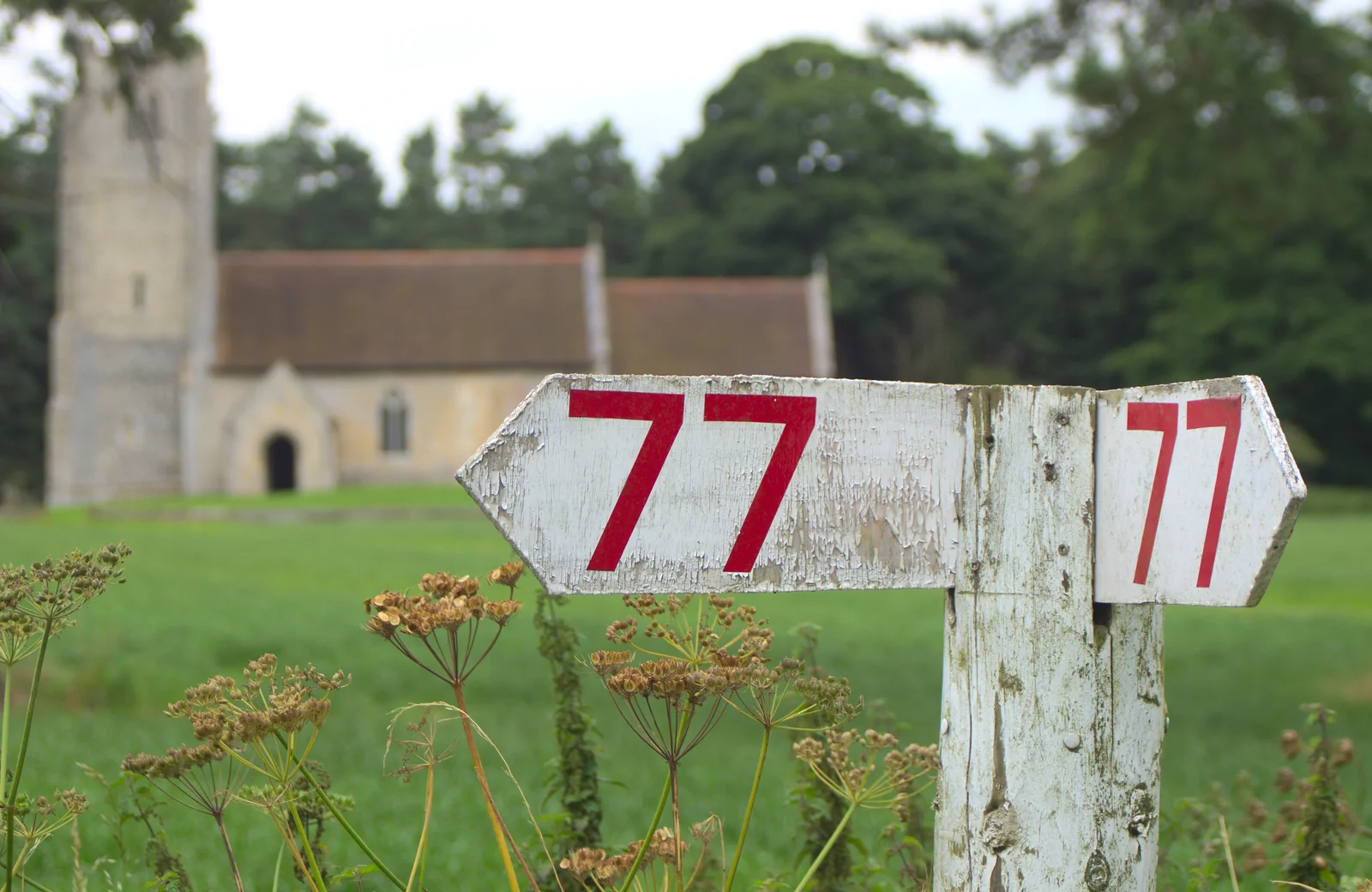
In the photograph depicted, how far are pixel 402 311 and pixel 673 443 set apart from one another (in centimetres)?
4519

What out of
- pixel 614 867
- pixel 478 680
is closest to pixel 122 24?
pixel 478 680

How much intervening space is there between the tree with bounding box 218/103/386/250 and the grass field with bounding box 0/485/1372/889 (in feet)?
135

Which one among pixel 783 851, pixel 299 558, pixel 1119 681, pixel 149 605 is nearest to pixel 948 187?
pixel 299 558

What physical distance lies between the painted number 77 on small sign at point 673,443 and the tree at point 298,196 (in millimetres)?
63958

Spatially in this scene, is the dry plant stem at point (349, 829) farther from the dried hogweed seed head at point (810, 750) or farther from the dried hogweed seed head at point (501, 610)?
the dried hogweed seed head at point (810, 750)

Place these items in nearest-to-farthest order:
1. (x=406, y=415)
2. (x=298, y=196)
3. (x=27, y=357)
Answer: (x=406, y=415)
(x=27, y=357)
(x=298, y=196)

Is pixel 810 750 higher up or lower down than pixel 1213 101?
lower down

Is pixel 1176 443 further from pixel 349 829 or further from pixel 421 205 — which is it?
pixel 421 205

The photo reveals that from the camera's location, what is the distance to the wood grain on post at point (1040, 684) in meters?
1.93

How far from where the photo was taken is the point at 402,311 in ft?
150

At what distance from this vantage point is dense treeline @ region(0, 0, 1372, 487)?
44.2 meters

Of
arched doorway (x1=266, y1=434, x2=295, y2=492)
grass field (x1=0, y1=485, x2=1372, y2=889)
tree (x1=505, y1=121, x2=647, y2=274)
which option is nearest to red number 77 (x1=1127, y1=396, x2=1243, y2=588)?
grass field (x1=0, y1=485, x2=1372, y2=889)

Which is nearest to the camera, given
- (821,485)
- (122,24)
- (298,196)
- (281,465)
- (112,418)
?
(821,485)

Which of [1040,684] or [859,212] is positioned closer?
[1040,684]
